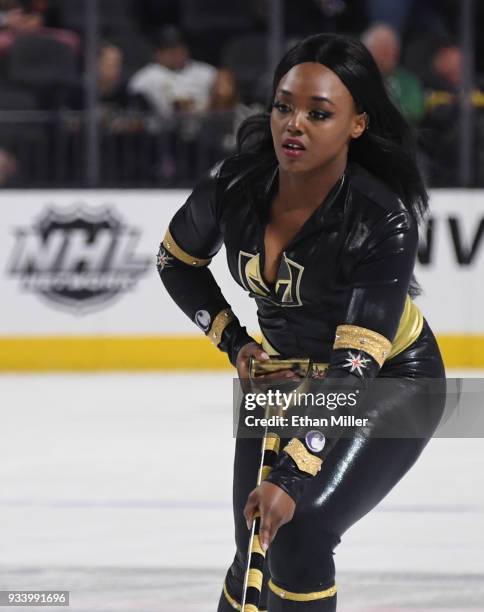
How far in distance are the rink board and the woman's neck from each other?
6623mm

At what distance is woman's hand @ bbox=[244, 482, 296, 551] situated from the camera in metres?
2.84

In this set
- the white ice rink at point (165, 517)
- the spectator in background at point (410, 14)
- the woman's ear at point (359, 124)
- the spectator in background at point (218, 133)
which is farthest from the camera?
the spectator in background at point (410, 14)

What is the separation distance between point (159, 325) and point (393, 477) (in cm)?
679

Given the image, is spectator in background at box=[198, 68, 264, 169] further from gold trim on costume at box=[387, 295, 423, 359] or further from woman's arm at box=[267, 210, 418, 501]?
woman's arm at box=[267, 210, 418, 501]

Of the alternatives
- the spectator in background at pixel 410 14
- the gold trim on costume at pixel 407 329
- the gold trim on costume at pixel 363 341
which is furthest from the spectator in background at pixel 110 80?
the gold trim on costume at pixel 363 341

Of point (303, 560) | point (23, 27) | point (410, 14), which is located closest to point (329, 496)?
point (303, 560)

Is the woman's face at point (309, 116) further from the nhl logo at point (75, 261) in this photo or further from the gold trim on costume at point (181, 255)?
the nhl logo at point (75, 261)

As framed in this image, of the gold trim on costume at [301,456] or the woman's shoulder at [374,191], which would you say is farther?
the woman's shoulder at [374,191]

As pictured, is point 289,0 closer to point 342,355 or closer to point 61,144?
point 61,144

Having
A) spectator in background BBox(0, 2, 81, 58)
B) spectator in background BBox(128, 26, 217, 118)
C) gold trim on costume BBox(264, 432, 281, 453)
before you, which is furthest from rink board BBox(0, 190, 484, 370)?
gold trim on costume BBox(264, 432, 281, 453)

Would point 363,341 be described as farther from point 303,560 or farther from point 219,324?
point 219,324

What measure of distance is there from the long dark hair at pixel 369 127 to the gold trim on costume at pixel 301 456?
2.10ft

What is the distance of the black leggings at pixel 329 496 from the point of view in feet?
9.92

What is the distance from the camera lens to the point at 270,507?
2838 millimetres
